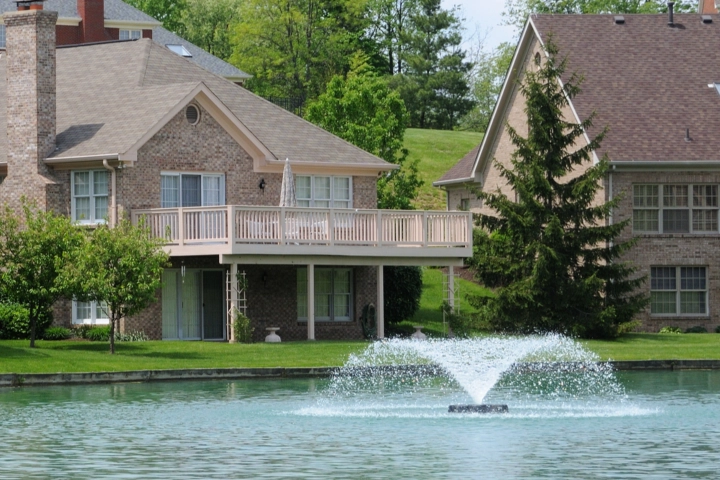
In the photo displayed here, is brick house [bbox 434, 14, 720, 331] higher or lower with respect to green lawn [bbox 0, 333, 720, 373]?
higher

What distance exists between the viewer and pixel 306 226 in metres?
42.5

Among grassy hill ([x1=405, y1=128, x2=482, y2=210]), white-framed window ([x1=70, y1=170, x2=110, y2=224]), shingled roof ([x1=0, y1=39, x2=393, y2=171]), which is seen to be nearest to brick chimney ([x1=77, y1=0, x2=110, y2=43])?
grassy hill ([x1=405, y1=128, x2=482, y2=210])

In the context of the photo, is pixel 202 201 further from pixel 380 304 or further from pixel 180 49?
pixel 180 49

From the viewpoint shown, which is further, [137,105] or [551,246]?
[551,246]

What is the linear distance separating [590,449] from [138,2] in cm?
8830

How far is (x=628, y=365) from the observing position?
36531 millimetres

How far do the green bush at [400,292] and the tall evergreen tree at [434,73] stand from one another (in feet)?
174

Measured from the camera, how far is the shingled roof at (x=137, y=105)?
43.6 meters

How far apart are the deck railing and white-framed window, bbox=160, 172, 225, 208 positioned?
5.27ft

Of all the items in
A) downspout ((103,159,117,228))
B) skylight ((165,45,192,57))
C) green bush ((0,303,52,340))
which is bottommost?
green bush ((0,303,52,340))

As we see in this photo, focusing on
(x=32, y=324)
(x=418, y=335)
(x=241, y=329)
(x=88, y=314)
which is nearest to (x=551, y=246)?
(x=418, y=335)

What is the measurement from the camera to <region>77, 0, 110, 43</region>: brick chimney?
72000mm

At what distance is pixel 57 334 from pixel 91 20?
110 ft

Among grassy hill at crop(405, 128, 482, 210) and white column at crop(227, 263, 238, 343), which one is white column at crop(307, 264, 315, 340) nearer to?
white column at crop(227, 263, 238, 343)
